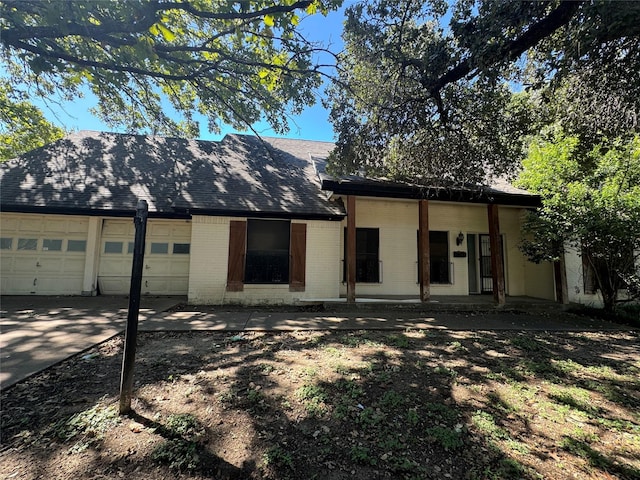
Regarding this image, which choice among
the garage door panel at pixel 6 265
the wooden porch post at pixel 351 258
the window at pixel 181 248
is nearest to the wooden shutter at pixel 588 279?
the wooden porch post at pixel 351 258

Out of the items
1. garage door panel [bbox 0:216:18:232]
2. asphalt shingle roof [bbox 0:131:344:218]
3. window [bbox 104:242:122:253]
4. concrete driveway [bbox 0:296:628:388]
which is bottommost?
concrete driveway [bbox 0:296:628:388]

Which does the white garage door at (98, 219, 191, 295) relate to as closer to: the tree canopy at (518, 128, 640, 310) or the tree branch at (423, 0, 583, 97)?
the tree branch at (423, 0, 583, 97)

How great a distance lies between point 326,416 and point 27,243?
34.9 feet

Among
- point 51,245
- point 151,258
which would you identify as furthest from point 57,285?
point 151,258

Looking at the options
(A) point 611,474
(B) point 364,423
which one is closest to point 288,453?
(B) point 364,423

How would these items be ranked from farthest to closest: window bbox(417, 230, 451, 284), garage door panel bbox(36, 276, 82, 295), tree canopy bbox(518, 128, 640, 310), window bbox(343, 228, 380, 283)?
window bbox(417, 230, 451, 284) < window bbox(343, 228, 380, 283) < garage door panel bbox(36, 276, 82, 295) < tree canopy bbox(518, 128, 640, 310)

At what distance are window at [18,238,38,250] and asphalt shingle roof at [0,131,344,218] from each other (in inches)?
42.3

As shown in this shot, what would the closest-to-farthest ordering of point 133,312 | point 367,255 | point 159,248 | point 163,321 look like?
point 133,312, point 163,321, point 159,248, point 367,255

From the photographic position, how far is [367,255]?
371 inches

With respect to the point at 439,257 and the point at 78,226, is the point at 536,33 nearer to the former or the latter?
the point at 439,257

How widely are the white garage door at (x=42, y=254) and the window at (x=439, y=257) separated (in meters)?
10.9

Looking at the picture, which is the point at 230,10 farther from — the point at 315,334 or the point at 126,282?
the point at 126,282

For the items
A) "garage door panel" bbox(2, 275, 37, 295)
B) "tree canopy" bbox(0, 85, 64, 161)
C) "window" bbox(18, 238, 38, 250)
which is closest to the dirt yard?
"garage door panel" bbox(2, 275, 37, 295)

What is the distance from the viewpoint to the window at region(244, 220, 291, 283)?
8.23 metres
